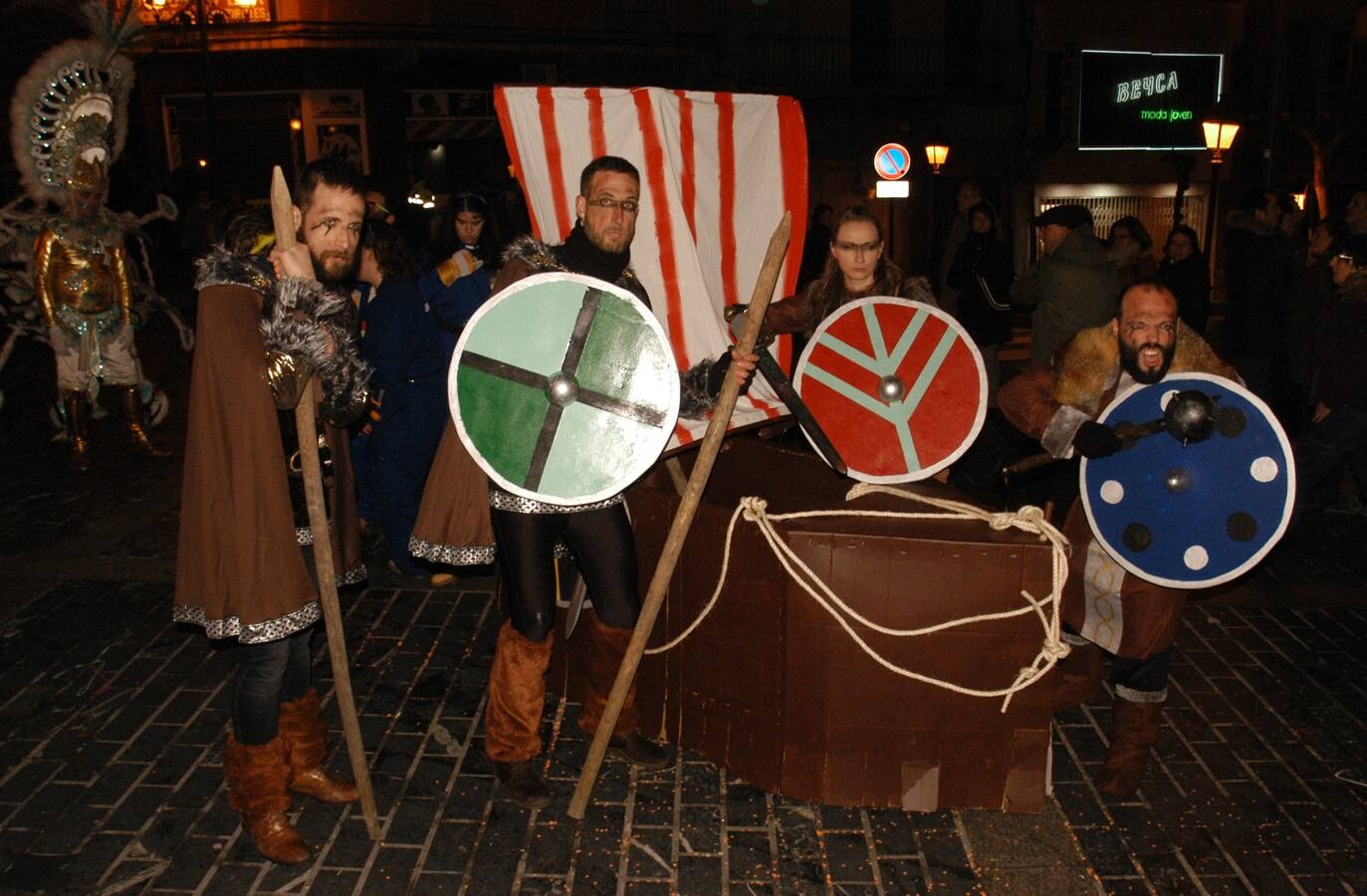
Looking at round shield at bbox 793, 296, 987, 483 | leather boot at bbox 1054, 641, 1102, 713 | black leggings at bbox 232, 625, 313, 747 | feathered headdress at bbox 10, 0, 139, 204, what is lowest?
leather boot at bbox 1054, 641, 1102, 713

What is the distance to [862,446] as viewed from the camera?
11.9 ft

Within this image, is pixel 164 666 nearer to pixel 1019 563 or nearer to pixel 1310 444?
pixel 1019 563

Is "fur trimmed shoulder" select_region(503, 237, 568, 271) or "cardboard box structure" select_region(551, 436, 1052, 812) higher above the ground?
"fur trimmed shoulder" select_region(503, 237, 568, 271)

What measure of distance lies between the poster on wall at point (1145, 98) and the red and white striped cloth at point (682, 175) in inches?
829

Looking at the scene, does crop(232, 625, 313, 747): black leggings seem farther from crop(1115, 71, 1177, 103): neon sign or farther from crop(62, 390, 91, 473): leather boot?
crop(1115, 71, 1177, 103): neon sign

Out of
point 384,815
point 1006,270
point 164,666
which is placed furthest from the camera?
point 1006,270

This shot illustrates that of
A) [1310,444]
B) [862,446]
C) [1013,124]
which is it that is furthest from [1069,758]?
[1013,124]

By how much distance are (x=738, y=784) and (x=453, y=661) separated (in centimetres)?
153

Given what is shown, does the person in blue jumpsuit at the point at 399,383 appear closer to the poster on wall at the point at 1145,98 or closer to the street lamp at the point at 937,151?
the street lamp at the point at 937,151

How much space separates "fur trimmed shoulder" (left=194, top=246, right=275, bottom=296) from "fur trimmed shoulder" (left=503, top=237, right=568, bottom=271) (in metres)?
0.72

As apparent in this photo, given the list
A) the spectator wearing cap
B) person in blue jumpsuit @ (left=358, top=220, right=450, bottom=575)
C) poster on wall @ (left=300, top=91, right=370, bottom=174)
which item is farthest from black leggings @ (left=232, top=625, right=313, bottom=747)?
poster on wall @ (left=300, top=91, right=370, bottom=174)

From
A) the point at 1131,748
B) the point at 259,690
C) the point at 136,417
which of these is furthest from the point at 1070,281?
the point at 136,417

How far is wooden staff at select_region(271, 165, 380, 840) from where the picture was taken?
9.63 feet

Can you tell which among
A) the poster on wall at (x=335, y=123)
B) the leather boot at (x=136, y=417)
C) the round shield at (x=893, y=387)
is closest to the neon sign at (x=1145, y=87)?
the poster on wall at (x=335, y=123)
